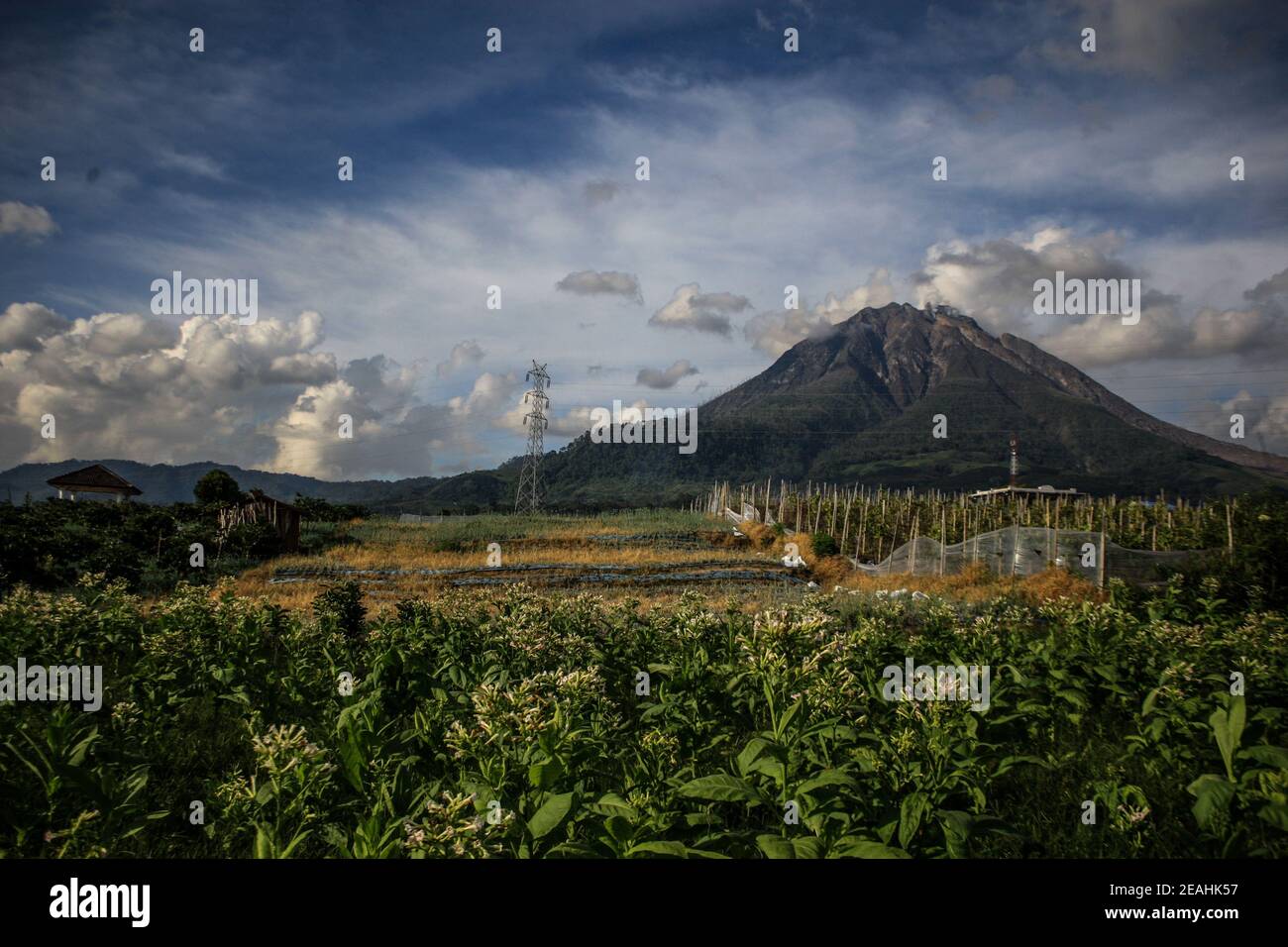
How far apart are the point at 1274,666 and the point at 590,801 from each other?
6559 millimetres

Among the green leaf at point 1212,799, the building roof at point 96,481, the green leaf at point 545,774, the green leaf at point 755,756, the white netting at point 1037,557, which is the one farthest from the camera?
the building roof at point 96,481

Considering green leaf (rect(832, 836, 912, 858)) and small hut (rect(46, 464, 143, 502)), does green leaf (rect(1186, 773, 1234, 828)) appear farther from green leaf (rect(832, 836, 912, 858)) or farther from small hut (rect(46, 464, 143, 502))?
small hut (rect(46, 464, 143, 502))

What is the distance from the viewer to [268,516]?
3472 centimetres

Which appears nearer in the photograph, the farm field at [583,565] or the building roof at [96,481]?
the farm field at [583,565]

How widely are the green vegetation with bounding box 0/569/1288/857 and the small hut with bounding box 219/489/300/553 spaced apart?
27583mm

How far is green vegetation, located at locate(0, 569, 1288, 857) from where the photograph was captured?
9.75 feet

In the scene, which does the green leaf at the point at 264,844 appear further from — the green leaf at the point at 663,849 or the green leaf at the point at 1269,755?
the green leaf at the point at 1269,755

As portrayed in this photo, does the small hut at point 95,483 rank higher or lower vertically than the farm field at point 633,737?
higher

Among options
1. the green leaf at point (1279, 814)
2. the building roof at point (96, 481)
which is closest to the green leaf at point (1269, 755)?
the green leaf at point (1279, 814)

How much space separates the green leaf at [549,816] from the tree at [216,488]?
52.4 m

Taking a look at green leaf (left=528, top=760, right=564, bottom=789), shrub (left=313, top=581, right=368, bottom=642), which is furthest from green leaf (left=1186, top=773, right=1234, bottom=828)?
shrub (left=313, top=581, right=368, bottom=642)

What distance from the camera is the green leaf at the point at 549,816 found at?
2.54 metres

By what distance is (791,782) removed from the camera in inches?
131
